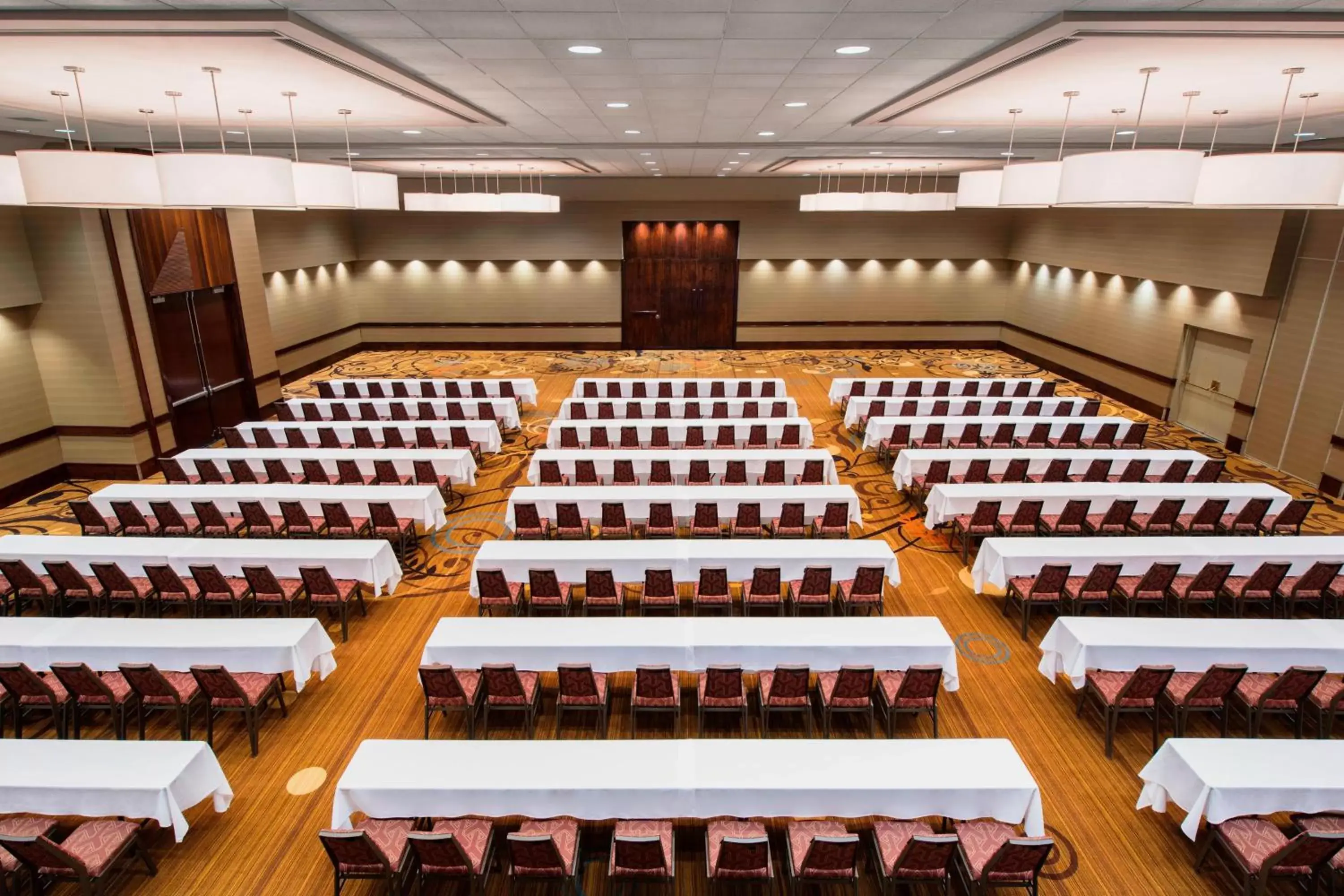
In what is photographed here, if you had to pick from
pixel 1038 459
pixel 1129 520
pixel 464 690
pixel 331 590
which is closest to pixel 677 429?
pixel 1038 459

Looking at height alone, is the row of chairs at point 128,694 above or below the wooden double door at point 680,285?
below

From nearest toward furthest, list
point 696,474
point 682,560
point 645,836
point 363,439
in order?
1. point 645,836
2. point 682,560
3. point 696,474
4. point 363,439

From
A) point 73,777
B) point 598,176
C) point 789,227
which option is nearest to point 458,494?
point 73,777

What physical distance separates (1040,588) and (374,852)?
7.02 metres

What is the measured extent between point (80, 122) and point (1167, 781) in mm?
14033

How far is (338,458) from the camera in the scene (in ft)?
37.9

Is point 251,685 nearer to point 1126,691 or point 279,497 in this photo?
point 279,497

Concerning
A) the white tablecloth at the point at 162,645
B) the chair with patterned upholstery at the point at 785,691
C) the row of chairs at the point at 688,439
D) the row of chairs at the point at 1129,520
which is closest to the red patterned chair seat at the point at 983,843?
the chair with patterned upholstery at the point at 785,691

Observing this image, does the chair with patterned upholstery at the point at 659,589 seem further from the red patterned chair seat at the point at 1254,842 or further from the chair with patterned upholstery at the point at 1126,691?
the red patterned chair seat at the point at 1254,842

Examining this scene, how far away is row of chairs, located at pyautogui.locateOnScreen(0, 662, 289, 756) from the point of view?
6.29m

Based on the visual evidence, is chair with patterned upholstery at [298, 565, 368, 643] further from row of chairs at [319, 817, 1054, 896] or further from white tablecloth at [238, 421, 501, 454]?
white tablecloth at [238, 421, 501, 454]

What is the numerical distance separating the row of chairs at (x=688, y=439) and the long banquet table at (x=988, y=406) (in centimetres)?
254

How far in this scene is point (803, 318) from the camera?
82.9 ft

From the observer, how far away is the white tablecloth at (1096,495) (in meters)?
10.2
